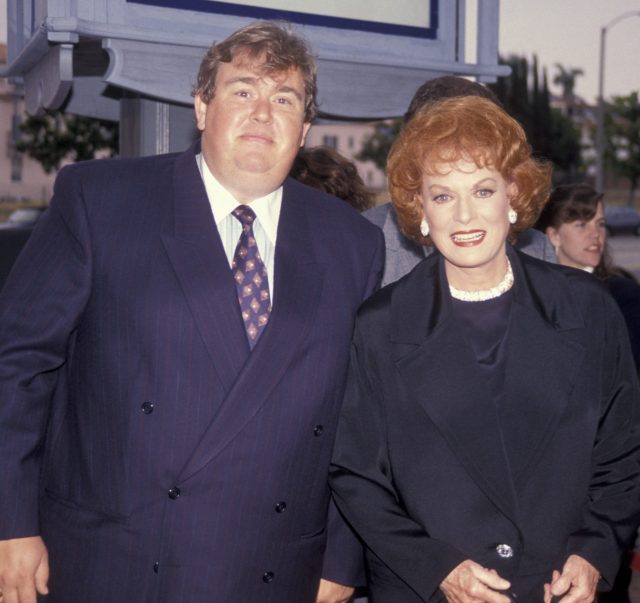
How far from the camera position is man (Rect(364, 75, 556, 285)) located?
393 centimetres

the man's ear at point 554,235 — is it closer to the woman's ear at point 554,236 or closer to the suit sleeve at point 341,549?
the woman's ear at point 554,236

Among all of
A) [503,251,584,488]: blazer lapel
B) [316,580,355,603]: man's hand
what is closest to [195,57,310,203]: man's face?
[503,251,584,488]: blazer lapel

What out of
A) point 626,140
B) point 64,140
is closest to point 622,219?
point 626,140

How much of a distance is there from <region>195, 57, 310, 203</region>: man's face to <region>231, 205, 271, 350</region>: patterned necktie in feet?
0.54

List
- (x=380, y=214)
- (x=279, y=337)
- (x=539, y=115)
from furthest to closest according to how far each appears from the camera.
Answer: (x=539, y=115) < (x=380, y=214) < (x=279, y=337)

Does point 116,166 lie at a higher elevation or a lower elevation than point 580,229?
higher

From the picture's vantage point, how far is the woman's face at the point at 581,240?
237 inches

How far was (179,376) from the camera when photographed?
2871 mm

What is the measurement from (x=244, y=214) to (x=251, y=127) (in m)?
0.26

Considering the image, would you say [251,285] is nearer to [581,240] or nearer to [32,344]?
[32,344]

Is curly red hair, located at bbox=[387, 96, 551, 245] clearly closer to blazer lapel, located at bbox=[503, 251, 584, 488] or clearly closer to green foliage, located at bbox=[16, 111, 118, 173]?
blazer lapel, located at bbox=[503, 251, 584, 488]

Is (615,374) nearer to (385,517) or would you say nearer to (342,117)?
(385,517)

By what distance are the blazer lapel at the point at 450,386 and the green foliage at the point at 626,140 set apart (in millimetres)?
64157

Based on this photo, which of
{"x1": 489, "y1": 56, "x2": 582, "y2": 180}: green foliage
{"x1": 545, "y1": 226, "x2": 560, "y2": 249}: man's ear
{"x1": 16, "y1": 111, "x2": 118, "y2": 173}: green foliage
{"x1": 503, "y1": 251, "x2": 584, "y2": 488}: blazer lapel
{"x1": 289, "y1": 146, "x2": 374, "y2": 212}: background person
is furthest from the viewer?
{"x1": 489, "y1": 56, "x2": 582, "y2": 180}: green foliage
